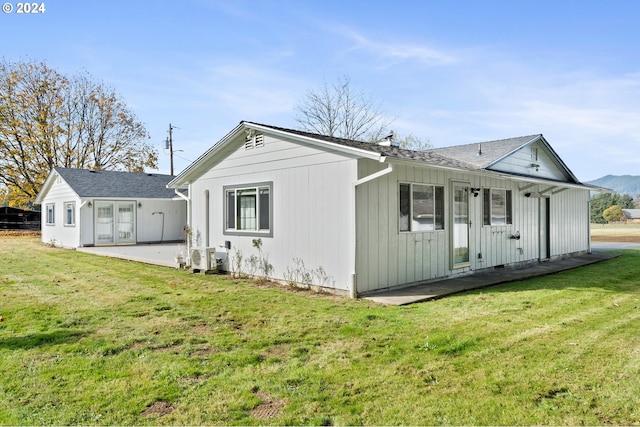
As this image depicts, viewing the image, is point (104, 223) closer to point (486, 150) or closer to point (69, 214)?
point (69, 214)

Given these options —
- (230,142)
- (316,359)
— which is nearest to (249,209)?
(230,142)

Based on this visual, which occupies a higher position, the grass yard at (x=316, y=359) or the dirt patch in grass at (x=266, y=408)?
the grass yard at (x=316, y=359)

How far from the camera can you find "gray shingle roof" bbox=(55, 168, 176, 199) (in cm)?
1858

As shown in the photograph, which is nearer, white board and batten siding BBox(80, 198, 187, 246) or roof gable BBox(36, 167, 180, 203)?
white board and batten siding BBox(80, 198, 187, 246)

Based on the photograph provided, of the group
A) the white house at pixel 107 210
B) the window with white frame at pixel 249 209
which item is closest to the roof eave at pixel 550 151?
the window with white frame at pixel 249 209

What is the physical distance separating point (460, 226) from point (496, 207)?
197 cm

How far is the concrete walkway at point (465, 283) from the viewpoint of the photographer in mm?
7137

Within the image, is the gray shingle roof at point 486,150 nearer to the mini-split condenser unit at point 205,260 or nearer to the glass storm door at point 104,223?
the mini-split condenser unit at point 205,260

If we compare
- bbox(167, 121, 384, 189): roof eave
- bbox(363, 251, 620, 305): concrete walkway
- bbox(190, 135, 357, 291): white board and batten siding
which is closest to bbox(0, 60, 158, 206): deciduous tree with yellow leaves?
bbox(167, 121, 384, 189): roof eave

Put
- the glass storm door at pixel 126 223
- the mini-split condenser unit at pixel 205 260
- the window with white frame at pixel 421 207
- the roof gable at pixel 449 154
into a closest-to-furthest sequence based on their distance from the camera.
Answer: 1. the roof gable at pixel 449 154
2. the window with white frame at pixel 421 207
3. the mini-split condenser unit at pixel 205 260
4. the glass storm door at pixel 126 223

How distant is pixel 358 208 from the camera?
7.30m

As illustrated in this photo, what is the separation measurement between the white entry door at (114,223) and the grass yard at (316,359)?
39.4 ft

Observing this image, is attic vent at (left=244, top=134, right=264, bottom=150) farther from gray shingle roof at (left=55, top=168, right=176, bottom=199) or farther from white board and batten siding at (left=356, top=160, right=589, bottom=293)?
gray shingle roof at (left=55, top=168, right=176, bottom=199)

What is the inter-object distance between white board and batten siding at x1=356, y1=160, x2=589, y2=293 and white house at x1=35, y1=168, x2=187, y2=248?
44.1ft
